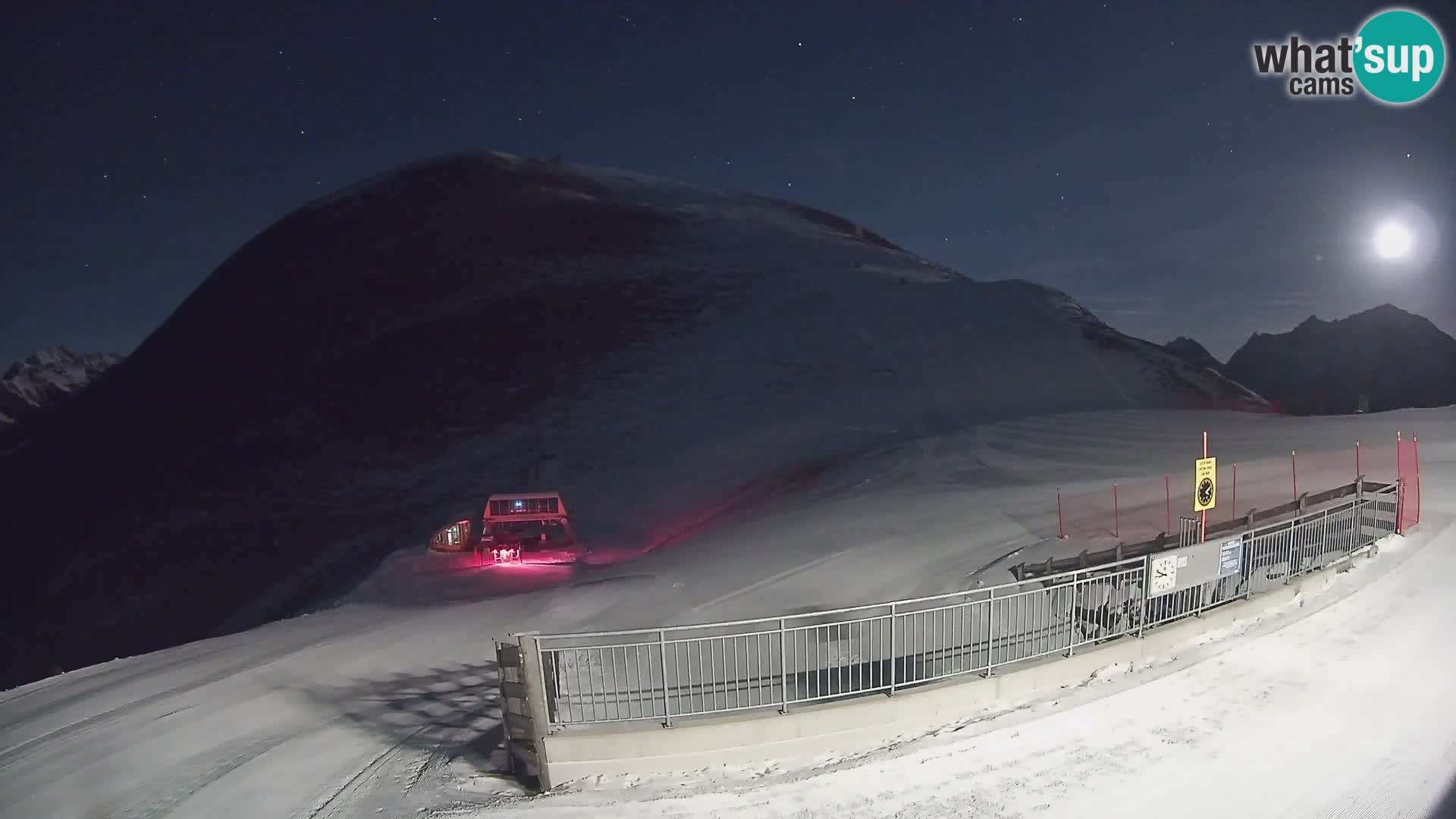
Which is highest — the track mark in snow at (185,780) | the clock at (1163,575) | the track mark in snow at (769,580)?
the clock at (1163,575)

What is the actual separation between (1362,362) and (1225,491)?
188 meters

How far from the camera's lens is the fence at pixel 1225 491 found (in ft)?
58.7

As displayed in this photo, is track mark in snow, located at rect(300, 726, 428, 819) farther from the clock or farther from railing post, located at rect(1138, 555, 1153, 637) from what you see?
the clock

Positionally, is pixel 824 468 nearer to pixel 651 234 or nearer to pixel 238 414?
pixel 238 414

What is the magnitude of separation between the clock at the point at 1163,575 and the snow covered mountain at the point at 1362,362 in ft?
530

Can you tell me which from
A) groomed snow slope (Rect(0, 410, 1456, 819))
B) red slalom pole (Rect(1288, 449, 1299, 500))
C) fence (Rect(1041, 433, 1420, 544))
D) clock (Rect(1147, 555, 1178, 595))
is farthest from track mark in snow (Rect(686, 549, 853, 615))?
red slalom pole (Rect(1288, 449, 1299, 500))

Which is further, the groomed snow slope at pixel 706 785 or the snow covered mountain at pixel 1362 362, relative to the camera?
the snow covered mountain at pixel 1362 362

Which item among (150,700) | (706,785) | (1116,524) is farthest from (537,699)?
(1116,524)

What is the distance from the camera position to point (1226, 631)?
34.5 ft

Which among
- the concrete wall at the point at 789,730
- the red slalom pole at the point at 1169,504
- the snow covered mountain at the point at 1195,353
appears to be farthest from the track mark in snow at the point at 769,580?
the snow covered mountain at the point at 1195,353

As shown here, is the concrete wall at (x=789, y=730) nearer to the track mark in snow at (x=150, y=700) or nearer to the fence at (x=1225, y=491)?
the track mark in snow at (x=150, y=700)

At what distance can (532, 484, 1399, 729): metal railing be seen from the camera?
27.4 feet

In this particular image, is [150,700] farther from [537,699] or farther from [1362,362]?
[1362,362]

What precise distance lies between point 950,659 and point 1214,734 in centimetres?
285
